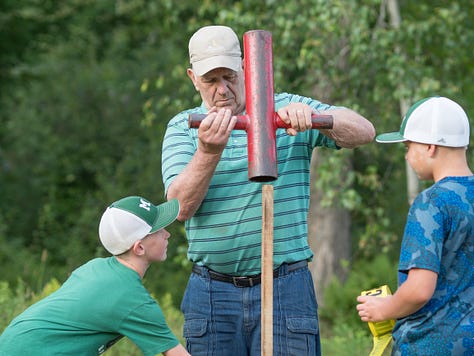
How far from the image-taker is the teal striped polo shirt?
359cm

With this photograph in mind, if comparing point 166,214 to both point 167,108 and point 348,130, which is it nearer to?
point 348,130

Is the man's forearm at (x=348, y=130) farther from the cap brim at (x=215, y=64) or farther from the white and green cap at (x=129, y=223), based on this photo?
the white and green cap at (x=129, y=223)

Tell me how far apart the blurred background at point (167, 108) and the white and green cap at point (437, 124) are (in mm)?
3049

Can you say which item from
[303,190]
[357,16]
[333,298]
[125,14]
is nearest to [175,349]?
[303,190]

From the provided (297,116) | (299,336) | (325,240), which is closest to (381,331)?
(299,336)

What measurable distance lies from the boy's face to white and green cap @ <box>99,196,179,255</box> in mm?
954

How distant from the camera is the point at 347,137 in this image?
357cm

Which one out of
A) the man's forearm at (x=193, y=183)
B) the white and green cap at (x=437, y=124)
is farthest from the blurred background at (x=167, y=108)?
the white and green cap at (x=437, y=124)

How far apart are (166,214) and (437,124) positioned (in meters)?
1.08

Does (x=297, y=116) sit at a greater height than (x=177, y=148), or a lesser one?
greater

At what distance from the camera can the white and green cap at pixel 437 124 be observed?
10.4 ft

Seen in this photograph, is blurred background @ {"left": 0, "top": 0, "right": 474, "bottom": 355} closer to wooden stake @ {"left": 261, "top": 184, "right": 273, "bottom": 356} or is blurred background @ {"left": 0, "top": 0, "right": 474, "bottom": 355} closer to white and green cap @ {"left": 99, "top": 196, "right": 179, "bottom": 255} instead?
white and green cap @ {"left": 99, "top": 196, "right": 179, "bottom": 255}

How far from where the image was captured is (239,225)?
11.8 ft

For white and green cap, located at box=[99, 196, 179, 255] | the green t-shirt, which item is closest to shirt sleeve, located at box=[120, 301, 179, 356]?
the green t-shirt
